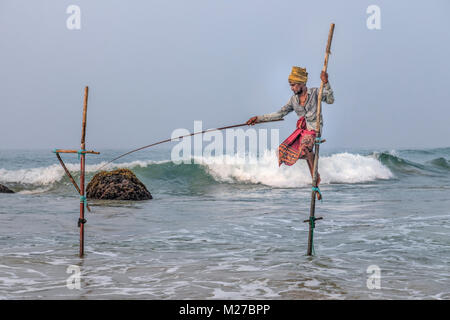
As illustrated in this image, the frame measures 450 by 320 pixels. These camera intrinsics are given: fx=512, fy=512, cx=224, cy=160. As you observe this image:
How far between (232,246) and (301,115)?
8.86ft

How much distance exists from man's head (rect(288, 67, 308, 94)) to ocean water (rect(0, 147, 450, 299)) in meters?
2.46

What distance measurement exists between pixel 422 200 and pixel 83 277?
11079 millimetres

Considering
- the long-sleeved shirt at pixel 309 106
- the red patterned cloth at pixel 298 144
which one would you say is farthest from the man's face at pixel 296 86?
the red patterned cloth at pixel 298 144

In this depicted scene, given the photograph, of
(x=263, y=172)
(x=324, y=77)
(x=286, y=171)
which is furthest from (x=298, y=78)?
(x=286, y=171)

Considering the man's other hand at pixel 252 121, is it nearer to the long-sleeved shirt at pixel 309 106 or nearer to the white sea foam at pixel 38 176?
the long-sleeved shirt at pixel 309 106

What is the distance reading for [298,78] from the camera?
683 centimetres

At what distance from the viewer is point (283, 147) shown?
23.5ft

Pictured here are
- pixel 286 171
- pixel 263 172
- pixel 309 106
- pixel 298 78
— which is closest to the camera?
pixel 298 78

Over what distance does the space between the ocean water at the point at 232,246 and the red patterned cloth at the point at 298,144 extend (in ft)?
4.97

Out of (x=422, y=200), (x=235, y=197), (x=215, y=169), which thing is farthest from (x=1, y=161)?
(x=422, y=200)

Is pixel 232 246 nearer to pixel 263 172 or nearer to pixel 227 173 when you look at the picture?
pixel 263 172

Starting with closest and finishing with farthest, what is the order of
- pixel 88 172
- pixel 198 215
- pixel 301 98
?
pixel 301 98 < pixel 198 215 < pixel 88 172

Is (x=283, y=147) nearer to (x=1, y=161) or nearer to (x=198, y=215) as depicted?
(x=198, y=215)

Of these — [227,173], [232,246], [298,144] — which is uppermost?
[298,144]
